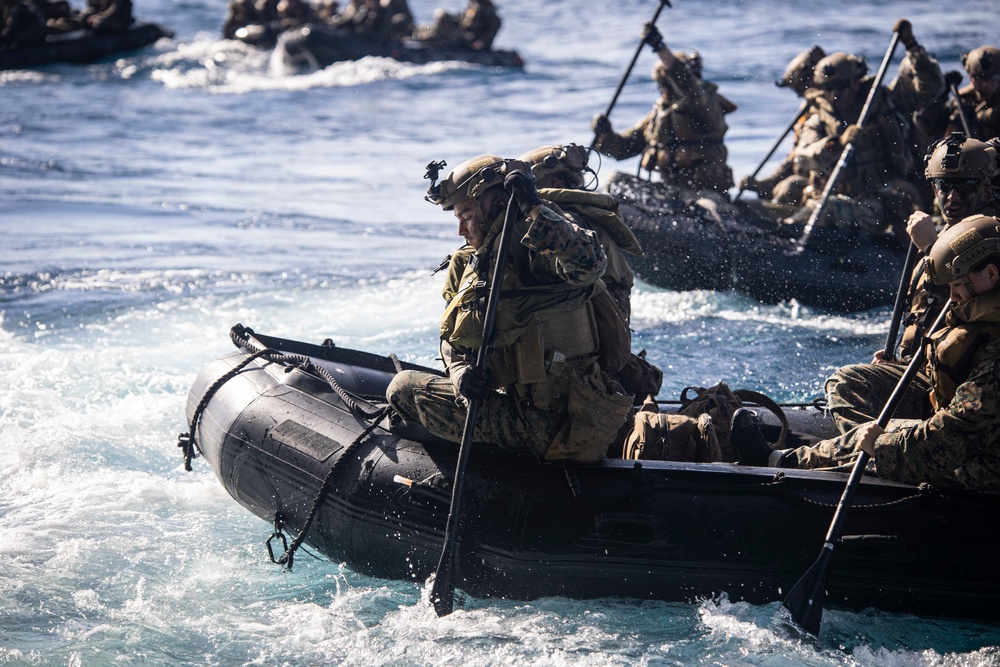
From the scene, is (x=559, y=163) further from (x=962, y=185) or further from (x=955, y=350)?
(x=955, y=350)

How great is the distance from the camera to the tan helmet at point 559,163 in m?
5.61

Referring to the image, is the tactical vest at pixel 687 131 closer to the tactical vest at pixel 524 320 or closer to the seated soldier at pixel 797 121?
the seated soldier at pixel 797 121

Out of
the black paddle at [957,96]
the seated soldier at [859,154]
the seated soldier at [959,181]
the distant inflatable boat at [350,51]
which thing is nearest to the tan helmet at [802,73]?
the seated soldier at [859,154]

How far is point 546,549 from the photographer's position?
4.80 m

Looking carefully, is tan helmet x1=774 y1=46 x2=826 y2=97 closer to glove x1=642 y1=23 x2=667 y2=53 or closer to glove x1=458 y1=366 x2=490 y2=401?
glove x1=642 y1=23 x2=667 y2=53

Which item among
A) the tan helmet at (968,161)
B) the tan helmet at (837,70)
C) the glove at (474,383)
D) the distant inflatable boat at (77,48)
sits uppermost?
the distant inflatable boat at (77,48)

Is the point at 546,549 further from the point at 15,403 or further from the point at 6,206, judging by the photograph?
the point at 6,206

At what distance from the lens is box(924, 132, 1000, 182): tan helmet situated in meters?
5.44

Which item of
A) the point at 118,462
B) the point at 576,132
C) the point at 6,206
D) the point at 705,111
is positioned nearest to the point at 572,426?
the point at 118,462

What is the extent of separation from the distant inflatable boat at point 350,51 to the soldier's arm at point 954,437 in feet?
72.3

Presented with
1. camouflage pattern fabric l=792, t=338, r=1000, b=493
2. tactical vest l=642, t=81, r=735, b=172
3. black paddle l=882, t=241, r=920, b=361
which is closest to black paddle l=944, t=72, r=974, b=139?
tactical vest l=642, t=81, r=735, b=172

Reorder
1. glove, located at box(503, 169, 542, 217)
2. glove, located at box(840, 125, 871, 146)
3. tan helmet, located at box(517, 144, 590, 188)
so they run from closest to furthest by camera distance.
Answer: glove, located at box(503, 169, 542, 217) → tan helmet, located at box(517, 144, 590, 188) → glove, located at box(840, 125, 871, 146)

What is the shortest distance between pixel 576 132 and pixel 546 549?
15.5 metres

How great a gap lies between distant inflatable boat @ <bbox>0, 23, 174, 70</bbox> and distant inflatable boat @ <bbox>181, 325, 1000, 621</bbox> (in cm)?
2461
